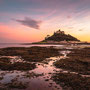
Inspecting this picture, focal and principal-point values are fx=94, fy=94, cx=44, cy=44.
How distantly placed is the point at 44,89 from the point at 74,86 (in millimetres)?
3655

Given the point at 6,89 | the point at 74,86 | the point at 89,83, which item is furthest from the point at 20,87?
the point at 89,83

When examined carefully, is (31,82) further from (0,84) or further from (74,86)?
(74,86)

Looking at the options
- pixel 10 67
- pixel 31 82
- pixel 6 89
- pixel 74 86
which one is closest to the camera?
pixel 6 89

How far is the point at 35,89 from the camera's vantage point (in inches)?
430

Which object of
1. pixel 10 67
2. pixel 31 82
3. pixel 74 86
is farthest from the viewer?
pixel 10 67

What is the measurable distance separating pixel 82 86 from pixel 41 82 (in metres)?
5.20

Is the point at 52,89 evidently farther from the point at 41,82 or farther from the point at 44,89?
the point at 41,82

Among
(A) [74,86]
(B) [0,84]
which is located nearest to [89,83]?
(A) [74,86]

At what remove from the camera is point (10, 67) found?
63.8 ft

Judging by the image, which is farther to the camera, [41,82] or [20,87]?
[41,82]

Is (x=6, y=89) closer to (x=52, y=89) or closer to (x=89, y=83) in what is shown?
(x=52, y=89)

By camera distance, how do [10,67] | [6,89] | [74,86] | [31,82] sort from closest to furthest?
1. [6,89]
2. [74,86]
3. [31,82]
4. [10,67]

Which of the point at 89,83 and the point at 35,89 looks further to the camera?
the point at 89,83

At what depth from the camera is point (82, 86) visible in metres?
11.2
